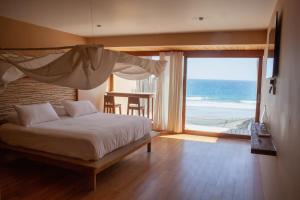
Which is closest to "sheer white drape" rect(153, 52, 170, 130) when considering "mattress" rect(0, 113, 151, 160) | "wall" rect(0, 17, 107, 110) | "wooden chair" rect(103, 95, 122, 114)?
"wooden chair" rect(103, 95, 122, 114)

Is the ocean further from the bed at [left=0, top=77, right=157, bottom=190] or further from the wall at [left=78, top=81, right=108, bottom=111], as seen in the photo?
the bed at [left=0, top=77, right=157, bottom=190]

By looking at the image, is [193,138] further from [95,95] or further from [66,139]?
[66,139]

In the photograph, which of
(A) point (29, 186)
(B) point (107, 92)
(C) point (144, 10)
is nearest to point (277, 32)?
(C) point (144, 10)

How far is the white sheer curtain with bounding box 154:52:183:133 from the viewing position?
612 cm

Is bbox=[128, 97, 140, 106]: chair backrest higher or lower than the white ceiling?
lower

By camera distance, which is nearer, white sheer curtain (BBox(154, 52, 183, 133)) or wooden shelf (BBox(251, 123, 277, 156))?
wooden shelf (BBox(251, 123, 277, 156))

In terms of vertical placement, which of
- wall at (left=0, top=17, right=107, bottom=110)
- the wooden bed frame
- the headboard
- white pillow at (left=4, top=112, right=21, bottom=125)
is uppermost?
wall at (left=0, top=17, right=107, bottom=110)

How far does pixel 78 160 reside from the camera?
3.20 m

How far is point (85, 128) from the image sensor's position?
364 cm

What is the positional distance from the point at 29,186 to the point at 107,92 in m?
4.16

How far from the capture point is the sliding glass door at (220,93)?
6188 millimetres

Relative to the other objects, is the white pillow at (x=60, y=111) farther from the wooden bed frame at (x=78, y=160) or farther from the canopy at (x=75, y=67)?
the canopy at (x=75, y=67)

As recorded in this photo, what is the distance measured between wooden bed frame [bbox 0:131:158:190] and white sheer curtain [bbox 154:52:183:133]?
7.78ft

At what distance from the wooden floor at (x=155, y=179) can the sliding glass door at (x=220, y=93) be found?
6.66 ft
